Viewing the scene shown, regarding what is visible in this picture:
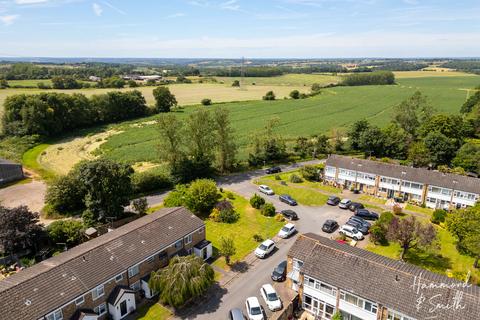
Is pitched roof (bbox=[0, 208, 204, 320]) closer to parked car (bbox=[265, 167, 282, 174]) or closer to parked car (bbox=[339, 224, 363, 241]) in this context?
parked car (bbox=[339, 224, 363, 241])

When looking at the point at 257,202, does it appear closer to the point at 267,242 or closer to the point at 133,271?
the point at 267,242

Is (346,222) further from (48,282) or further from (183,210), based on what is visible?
(48,282)

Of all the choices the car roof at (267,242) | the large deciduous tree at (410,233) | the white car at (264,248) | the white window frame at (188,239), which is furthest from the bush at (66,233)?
the large deciduous tree at (410,233)

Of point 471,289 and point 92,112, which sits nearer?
point 471,289

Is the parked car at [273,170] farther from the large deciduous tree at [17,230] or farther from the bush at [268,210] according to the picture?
the large deciduous tree at [17,230]

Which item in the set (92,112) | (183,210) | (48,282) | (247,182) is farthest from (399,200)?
(92,112)

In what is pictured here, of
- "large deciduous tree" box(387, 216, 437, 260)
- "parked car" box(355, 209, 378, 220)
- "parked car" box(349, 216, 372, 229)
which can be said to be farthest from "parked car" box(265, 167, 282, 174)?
"large deciduous tree" box(387, 216, 437, 260)
